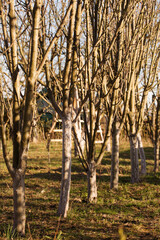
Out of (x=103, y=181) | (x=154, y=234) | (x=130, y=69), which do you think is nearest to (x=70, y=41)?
(x=130, y=69)

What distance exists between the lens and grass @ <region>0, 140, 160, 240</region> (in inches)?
147

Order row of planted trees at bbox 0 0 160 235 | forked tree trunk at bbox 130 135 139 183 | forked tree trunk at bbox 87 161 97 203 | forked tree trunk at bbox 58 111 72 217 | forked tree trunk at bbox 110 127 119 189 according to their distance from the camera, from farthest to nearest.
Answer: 1. forked tree trunk at bbox 130 135 139 183
2. forked tree trunk at bbox 110 127 119 189
3. forked tree trunk at bbox 87 161 97 203
4. forked tree trunk at bbox 58 111 72 217
5. row of planted trees at bbox 0 0 160 235

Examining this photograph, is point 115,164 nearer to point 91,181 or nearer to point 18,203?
point 91,181

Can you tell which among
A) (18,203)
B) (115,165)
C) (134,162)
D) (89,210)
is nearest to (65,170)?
(89,210)

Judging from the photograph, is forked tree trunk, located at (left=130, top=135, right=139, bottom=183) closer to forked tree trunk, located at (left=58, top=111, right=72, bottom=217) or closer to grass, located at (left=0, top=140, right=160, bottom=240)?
grass, located at (left=0, top=140, right=160, bottom=240)

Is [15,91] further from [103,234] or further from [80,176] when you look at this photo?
[80,176]

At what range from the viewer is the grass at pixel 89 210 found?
375 centimetres

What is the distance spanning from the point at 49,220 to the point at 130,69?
3.85 metres

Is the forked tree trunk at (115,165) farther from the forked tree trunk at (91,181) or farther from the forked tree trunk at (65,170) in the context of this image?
the forked tree trunk at (65,170)

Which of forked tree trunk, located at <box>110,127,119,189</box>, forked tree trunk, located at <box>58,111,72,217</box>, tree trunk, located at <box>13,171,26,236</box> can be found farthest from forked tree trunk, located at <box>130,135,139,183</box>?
tree trunk, located at <box>13,171,26,236</box>

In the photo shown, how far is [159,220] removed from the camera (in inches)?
173

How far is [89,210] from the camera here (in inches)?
188

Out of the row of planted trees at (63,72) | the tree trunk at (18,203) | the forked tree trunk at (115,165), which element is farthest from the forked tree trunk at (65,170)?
the forked tree trunk at (115,165)

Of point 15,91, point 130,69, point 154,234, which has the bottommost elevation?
point 154,234
